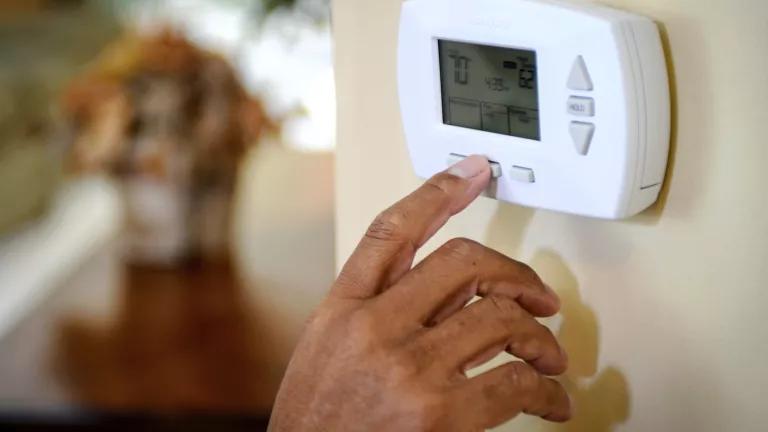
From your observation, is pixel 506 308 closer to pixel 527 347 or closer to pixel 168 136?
pixel 527 347

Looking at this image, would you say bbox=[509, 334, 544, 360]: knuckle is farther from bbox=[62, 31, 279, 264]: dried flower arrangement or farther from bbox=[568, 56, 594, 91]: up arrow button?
bbox=[62, 31, 279, 264]: dried flower arrangement

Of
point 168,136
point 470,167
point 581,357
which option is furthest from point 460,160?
point 168,136

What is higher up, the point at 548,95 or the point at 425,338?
the point at 548,95

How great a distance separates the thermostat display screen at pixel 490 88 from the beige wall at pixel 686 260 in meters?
0.06

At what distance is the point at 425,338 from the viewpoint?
426 mm

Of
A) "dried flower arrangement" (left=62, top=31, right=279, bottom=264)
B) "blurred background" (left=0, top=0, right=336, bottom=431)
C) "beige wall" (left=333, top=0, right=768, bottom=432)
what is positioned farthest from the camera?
"dried flower arrangement" (left=62, top=31, right=279, bottom=264)

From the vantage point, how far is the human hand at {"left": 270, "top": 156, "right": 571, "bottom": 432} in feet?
1.38

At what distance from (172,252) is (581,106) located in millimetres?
1979

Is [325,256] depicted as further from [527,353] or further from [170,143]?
[527,353]

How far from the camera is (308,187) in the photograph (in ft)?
8.09

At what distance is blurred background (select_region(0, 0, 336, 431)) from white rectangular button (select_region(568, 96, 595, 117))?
148cm

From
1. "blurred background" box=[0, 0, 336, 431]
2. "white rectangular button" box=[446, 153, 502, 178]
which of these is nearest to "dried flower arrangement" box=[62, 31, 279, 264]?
"blurred background" box=[0, 0, 336, 431]

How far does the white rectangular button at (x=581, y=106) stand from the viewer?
40 cm

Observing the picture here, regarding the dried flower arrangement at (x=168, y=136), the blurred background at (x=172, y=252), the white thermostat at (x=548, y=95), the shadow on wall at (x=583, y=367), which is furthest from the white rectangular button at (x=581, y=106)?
the dried flower arrangement at (x=168, y=136)
